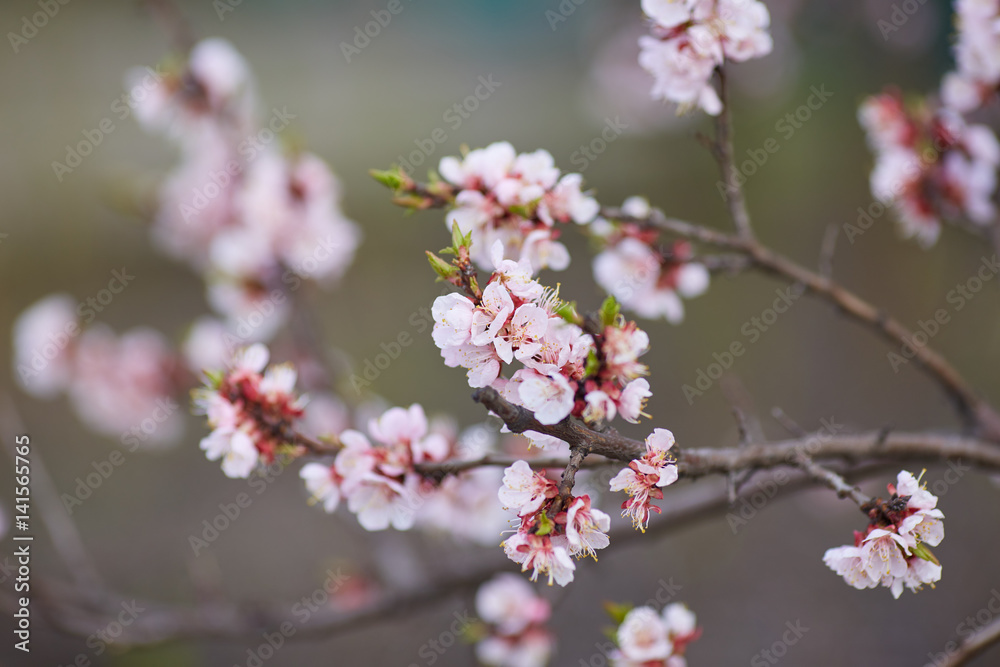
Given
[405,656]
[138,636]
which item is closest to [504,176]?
[138,636]

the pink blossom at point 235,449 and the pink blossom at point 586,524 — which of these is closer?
the pink blossom at point 586,524

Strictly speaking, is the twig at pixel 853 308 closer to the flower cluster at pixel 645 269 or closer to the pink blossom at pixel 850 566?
the flower cluster at pixel 645 269

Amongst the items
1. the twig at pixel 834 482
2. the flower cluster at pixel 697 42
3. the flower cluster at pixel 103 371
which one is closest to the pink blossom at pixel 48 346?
the flower cluster at pixel 103 371

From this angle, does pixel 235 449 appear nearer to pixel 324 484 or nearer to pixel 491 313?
pixel 324 484

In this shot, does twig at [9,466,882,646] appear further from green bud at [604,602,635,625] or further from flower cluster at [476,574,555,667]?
green bud at [604,602,635,625]

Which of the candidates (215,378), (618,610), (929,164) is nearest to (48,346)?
(215,378)

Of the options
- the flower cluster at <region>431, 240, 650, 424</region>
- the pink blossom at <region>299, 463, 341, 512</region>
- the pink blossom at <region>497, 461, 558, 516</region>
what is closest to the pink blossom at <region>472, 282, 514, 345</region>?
the flower cluster at <region>431, 240, 650, 424</region>

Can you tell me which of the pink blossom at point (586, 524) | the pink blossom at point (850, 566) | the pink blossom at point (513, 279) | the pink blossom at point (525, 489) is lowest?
the pink blossom at point (850, 566)
